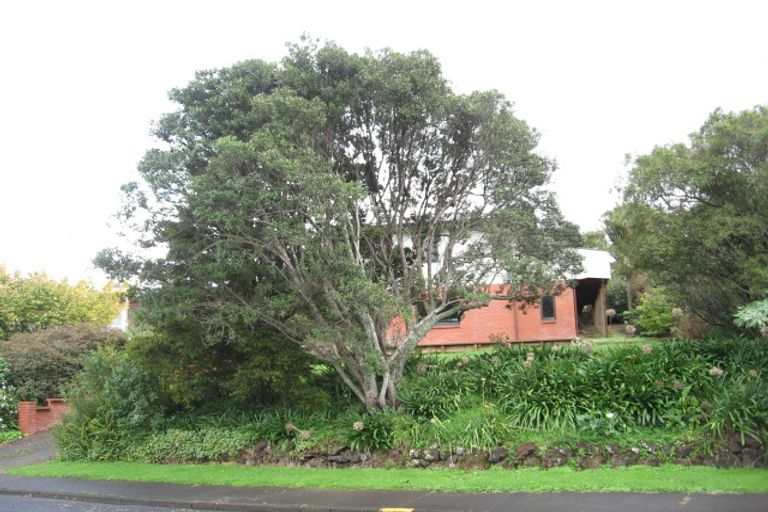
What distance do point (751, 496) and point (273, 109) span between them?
9.16 meters

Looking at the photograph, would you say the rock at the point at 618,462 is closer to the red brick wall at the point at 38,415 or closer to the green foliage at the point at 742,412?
the green foliage at the point at 742,412

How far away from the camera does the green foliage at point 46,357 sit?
19.9m

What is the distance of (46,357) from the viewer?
1994 cm

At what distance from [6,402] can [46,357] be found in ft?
5.32

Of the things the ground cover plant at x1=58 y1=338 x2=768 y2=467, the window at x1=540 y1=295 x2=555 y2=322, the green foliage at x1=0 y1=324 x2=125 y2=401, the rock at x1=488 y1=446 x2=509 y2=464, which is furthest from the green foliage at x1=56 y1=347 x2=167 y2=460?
the window at x1=540 y1=295 x2=555 y2=322

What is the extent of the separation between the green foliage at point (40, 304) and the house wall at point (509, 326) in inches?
475

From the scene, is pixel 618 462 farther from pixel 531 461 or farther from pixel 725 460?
pixel 725 460

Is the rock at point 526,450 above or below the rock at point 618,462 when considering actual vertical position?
above

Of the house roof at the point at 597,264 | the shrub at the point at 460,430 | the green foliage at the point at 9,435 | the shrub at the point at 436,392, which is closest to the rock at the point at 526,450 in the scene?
the shrub at the point at 460,430

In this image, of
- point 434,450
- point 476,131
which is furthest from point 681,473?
point 476,131

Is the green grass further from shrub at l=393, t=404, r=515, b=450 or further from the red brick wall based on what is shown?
the red brick wall

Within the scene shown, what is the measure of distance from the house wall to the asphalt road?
595 inches

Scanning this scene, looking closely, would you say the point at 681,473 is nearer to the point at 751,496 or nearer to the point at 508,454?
the point at 751,496

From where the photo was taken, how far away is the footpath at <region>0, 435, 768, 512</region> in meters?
7.81
